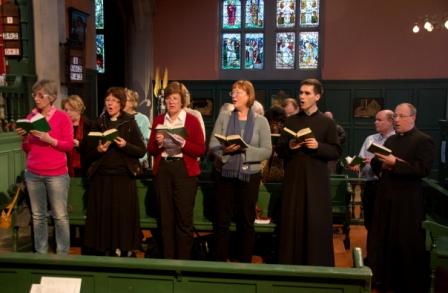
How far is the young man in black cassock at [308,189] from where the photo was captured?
3.95m

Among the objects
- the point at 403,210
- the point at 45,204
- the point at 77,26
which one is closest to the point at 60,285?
the point at 45,204

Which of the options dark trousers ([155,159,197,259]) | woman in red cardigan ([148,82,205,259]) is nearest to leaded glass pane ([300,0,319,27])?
woman in red cardigan ([148,82,205,259])

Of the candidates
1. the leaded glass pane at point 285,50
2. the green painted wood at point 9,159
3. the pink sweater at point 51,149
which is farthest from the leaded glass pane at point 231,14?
the pink sweater at point 51,149

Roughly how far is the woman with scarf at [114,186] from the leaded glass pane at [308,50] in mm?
8430

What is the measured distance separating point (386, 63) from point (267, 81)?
272cm

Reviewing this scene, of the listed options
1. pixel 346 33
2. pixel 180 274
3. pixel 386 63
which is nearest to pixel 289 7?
pixel 346 33

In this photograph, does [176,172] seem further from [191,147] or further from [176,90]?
[176,90]

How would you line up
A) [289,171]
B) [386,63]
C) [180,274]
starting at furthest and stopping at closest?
1. [386,63]
2. [289,171]
3. [180,274]

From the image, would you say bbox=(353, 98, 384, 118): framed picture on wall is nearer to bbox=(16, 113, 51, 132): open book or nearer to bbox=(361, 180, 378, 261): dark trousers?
bbox=(361, 180, 378, 261): dark trousers

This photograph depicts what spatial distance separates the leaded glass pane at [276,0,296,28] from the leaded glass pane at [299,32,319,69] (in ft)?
1.36

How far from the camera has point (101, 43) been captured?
1231 cm

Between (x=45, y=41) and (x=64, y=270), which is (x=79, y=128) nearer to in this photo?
(x=45, y=41)

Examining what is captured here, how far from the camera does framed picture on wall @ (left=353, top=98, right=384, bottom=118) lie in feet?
37.6

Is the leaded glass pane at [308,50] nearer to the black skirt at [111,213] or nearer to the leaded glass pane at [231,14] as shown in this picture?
the leaded glass pane at [231,14]
